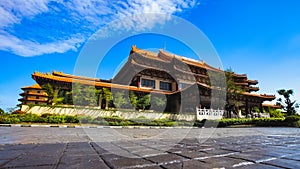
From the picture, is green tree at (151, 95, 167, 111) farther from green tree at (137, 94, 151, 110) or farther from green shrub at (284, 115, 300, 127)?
green shrub at (284, 115, 300, 127)

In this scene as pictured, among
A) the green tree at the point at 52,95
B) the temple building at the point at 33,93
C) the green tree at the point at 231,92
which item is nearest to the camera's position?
the green tree at the point at 52,95

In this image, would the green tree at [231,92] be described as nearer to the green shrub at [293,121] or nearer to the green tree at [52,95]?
the green shrub at [293,121]

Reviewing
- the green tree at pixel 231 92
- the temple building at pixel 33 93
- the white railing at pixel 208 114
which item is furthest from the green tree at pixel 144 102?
the temple building at pixel 33 93

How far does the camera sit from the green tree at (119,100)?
2034 centimetres

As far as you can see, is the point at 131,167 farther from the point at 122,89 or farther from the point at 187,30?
the point at 122,89

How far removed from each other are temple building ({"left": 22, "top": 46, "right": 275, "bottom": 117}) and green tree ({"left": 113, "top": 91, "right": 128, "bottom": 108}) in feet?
3.61

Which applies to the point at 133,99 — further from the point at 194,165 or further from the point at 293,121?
the point at 194,165

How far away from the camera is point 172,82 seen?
89.5 feet

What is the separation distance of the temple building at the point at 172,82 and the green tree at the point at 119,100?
3.61 ft

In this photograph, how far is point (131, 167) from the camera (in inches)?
68.6

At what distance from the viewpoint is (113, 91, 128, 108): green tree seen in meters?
20.3

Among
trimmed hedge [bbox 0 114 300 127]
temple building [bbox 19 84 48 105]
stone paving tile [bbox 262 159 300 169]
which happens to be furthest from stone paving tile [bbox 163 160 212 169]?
temple building [bbox 19 84 48 105]

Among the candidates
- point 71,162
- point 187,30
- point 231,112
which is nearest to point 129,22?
point 187,30

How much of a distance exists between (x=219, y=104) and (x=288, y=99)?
66.3ft
